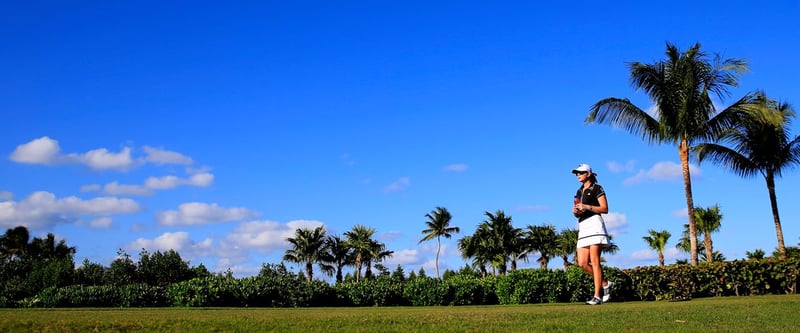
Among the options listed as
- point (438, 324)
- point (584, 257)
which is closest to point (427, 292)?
point (584, 257)

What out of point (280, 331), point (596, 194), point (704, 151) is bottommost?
point (280, 331)

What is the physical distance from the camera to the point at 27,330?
590cm

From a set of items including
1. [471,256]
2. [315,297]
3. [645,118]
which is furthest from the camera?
[471,256]

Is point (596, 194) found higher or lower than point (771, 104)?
lower

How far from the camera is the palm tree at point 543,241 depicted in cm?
8769

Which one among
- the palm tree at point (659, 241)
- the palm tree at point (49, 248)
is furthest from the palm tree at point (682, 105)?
the palm tree at point (49, 248)

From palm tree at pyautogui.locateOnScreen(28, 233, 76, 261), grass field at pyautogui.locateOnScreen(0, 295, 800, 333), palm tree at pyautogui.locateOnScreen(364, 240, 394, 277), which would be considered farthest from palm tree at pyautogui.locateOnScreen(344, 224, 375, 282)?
grass field at pyautogui.locateOnScreen(0, 295, 800, 333)

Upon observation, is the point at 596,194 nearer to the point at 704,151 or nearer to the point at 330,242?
the point at 704,151

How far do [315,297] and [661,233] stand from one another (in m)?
61.3

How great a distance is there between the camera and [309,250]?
9400 centimetres

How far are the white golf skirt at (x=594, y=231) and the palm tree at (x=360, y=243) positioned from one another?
85.0 meters

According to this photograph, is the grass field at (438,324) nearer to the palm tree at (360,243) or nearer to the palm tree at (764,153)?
the palm tree at (764,153)

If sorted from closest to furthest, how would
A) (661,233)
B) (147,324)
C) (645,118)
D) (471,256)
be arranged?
(147,324)
(645,118)
(661,233)
(471,256)

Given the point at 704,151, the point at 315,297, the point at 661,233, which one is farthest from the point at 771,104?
the point at 661,233
